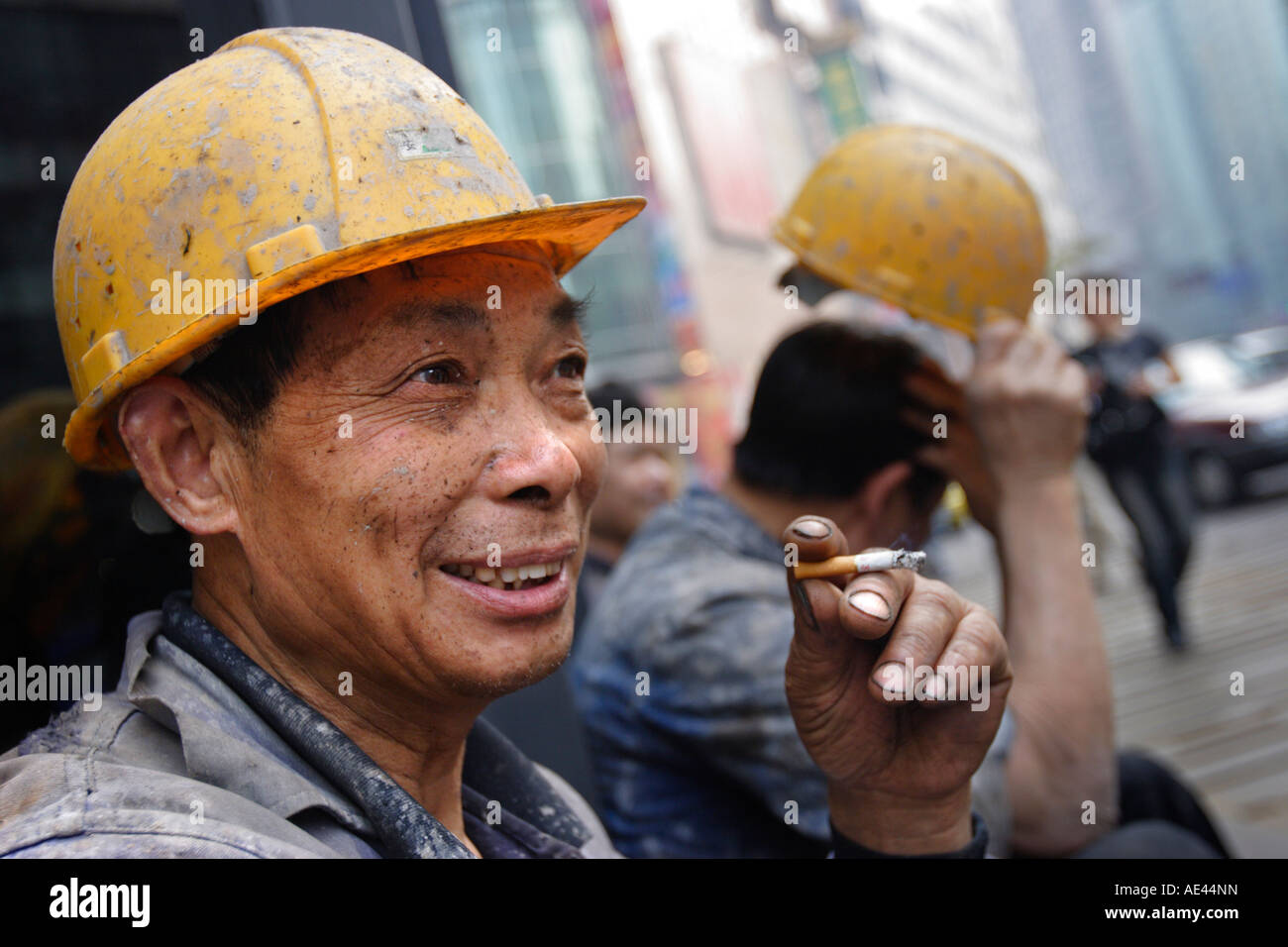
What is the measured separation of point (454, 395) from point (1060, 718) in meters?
1.55

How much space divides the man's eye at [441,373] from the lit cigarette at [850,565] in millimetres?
453

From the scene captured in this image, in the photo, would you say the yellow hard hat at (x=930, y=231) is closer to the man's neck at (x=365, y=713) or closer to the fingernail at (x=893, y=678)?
the fingernail at (x=893, y=678)

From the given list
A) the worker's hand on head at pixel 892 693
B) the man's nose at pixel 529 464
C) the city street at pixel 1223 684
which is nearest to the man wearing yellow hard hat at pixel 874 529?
the worker's hand on head at pixel 892 693

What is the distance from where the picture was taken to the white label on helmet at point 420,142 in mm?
1300

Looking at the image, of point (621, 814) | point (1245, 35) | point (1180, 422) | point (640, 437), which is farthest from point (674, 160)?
point (1245, 35)

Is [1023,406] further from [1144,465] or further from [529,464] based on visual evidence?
[1144,465]

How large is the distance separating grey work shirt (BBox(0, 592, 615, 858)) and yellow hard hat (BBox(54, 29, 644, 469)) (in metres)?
0.34

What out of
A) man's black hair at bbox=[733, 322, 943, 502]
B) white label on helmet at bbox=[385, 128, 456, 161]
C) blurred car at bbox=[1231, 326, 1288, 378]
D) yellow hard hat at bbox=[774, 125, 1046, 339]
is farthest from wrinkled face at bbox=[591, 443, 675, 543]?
blurred car at bbox=[1231, 326, 1288, 378]

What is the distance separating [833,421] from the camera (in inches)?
109

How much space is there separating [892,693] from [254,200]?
2.96 ft

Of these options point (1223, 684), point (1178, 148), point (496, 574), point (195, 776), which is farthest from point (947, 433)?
point (1178, 148)

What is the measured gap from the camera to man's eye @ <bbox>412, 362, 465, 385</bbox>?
4.17 ft

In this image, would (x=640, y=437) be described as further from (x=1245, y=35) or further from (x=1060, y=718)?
(x=1245, y=35)
